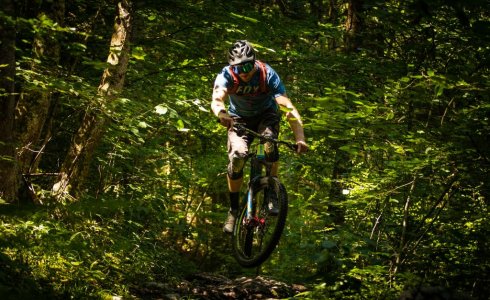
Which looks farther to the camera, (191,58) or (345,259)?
(191,58)

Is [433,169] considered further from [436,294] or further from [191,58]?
[191,58]

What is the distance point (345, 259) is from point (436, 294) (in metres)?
1.43

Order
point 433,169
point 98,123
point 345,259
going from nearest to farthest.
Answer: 1. point 433,169
2. point 345,259
3. point 98,123

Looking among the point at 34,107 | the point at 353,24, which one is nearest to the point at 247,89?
the point at 34,107

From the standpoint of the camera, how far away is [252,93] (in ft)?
19.5

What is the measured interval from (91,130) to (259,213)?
2.70m

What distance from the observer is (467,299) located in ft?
14.2

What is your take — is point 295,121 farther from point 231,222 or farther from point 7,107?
point 7,107

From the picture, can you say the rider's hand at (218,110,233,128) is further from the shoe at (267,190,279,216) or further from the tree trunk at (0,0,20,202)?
the tree trunk at (0,0,20,202)

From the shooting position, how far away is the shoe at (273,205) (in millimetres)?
5517

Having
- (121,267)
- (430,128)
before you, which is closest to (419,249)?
(430,128)

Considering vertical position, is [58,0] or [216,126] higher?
[58,0]

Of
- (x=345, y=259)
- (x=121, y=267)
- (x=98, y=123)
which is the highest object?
(x=98, y=123)


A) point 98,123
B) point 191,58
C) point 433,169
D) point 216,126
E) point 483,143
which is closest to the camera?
point 483,143
